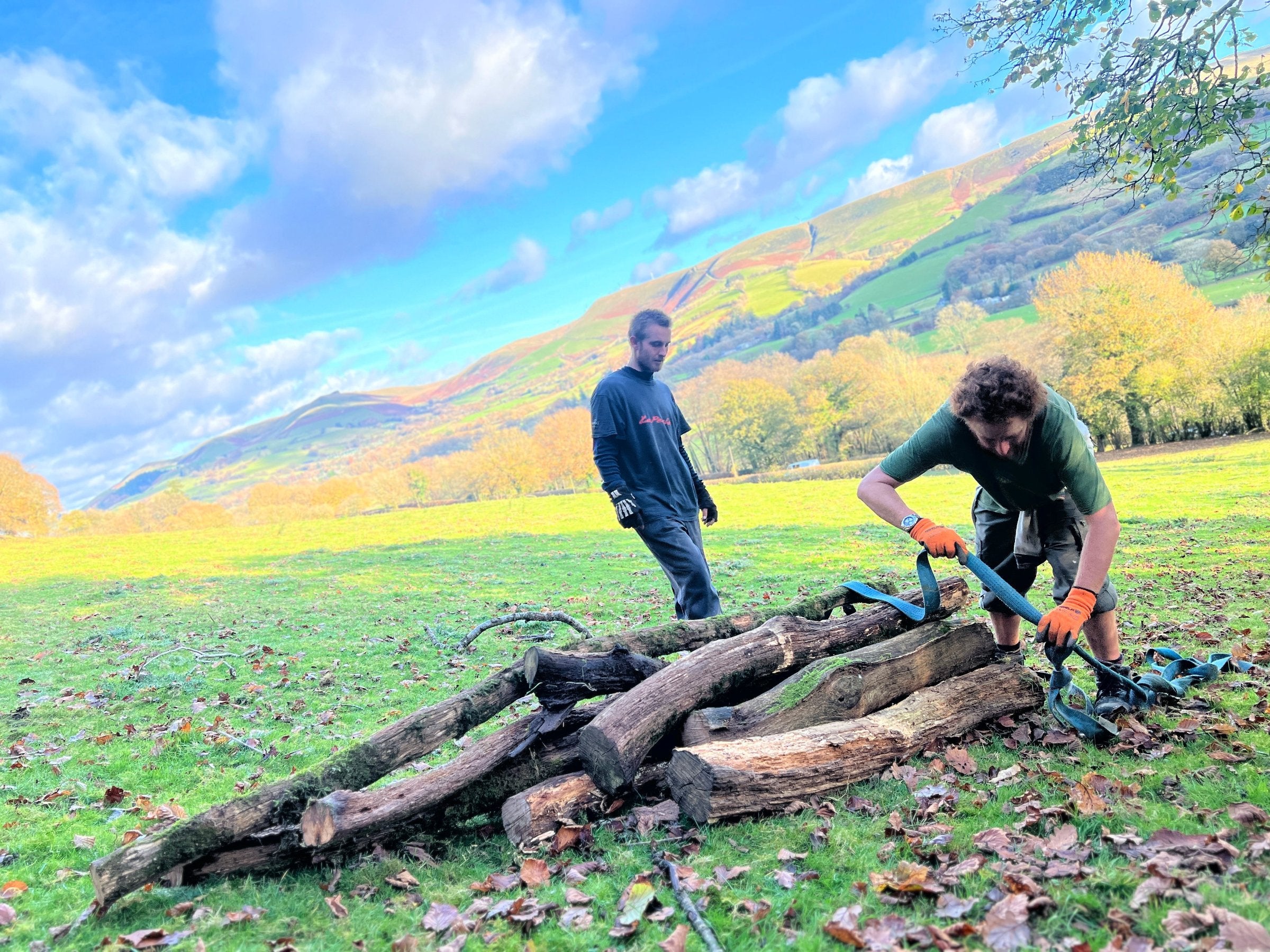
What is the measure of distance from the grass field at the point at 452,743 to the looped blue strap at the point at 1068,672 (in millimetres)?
183

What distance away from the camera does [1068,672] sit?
5.26m

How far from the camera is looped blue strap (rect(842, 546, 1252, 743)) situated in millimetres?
4555

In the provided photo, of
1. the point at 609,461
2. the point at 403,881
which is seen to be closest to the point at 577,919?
the point at 403,881

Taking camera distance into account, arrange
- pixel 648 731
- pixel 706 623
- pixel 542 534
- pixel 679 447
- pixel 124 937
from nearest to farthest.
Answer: pixel 124 937
pixel 648 731
pixel 706 623
pixel 679 447
pixel 542 534

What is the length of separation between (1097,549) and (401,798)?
4676 mm

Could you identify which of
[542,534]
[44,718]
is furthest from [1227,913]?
[542,534]

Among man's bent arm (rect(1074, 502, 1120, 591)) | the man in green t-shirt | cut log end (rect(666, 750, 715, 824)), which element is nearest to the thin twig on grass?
cut log end (rect(666, 750, 715, 824))

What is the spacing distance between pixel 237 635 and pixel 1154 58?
1527 cm

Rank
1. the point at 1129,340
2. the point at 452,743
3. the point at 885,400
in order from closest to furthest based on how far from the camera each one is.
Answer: the point at 452,743
the point at 1129,340
the point at 885,400

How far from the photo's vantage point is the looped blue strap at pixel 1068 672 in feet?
14.9

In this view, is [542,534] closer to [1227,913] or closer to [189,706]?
[189,706]

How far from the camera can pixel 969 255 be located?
548ft

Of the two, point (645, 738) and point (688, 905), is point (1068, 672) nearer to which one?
point (645, 738)

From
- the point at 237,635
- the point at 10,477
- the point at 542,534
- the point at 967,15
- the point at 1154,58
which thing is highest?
the point at 10,477
